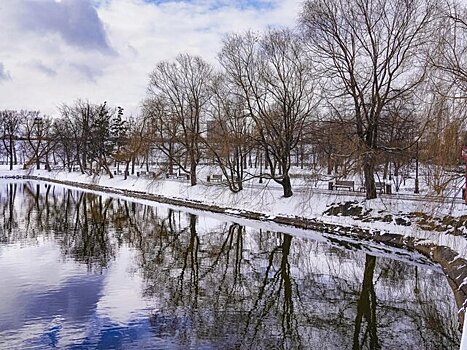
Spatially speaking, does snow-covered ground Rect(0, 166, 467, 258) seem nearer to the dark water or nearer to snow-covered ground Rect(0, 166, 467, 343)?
snow-covered ground Rect(0, 166, 467, 343)

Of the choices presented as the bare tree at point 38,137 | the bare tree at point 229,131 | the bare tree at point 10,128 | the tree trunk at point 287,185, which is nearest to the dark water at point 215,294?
the tree trunk at point 287,185

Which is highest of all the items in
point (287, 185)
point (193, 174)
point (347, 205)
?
point (193, 174)

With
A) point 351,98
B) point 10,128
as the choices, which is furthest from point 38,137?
point 351,98

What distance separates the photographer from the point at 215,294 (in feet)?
39.1

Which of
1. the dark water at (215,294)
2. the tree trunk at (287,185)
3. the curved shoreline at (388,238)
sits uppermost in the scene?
the tree trunk at (287,185)

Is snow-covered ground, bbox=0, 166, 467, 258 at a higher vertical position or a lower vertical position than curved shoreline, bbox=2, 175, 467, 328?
higher

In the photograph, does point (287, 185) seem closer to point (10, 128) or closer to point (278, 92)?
point (278, 92)

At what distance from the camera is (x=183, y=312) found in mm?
10469

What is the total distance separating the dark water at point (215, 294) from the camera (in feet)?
29.8

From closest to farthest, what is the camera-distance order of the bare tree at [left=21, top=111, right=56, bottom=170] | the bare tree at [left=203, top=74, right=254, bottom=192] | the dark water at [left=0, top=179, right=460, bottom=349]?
the dark water at [left=0, top=179, right=460, bottom=349] → the bare tree at [left=203, top=74, right=254, bottom=192] → the bare tree at [left=21, top=111, right=56, bottom=170]

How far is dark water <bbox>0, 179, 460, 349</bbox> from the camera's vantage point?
9.07 m

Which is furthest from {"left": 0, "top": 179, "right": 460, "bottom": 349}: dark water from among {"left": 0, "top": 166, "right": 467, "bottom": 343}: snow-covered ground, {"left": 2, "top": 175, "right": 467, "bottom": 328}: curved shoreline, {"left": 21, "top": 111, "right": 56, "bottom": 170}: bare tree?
{"left": 21, "top": 111, "right": 56, "bottom": 170}: bare tree

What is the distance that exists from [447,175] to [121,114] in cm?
5108

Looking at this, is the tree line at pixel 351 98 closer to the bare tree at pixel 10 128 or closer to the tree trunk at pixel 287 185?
the tree trunk at pixel 287 185
